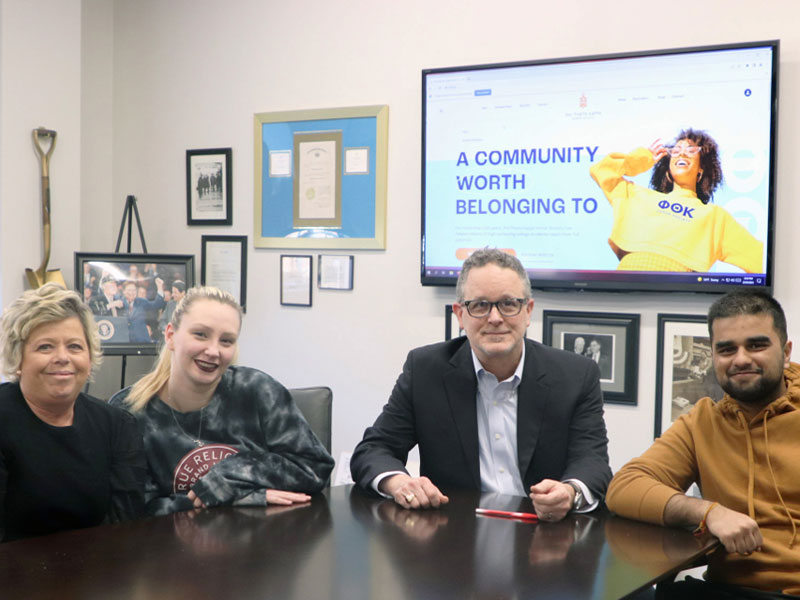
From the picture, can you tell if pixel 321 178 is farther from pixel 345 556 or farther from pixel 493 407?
pixel 345 556

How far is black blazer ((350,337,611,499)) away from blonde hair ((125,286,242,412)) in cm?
55

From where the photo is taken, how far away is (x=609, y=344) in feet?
11.1

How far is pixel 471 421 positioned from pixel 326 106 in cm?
214

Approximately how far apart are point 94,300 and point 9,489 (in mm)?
2244

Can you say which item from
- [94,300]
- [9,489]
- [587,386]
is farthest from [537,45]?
[9,489]

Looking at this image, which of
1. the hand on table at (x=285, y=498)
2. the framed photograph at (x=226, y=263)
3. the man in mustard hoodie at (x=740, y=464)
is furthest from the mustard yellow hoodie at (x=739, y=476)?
the framed photograph at (x=226, y=263)

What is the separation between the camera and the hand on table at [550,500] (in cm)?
187

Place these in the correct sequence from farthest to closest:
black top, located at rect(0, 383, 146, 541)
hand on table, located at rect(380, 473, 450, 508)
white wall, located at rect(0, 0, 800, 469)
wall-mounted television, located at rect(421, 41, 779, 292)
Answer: white wall, located at rect(0, 0, 800, 469), wall-mounted television, located at rect(421, 41, 779, 292), hand on table, located at rect(380, 473, 450, 508), black top, located at rect(0, 383, 146, 541)

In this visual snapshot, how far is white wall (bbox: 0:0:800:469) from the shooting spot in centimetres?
332

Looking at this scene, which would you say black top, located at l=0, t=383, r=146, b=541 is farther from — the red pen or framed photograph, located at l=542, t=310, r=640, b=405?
framed photograph, located at l=542, t=310, r=640, b=405

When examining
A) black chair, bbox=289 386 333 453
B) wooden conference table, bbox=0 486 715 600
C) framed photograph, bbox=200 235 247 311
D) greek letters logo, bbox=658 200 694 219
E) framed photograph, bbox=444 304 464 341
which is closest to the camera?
wooden conference table, bbox=0 486 715 600

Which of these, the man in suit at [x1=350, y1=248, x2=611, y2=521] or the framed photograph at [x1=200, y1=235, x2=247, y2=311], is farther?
the framed photograph at [x1=200, y1=235, x2=247, y2=311]

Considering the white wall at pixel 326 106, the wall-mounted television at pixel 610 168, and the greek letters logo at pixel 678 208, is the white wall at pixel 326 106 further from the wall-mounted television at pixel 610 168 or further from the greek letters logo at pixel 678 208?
the greek letters logo at pixel 678 208

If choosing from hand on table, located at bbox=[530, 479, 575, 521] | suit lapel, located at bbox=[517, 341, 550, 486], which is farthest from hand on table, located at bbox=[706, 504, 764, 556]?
suit lapel, located at bbox=[517, 341, 550, 486]
